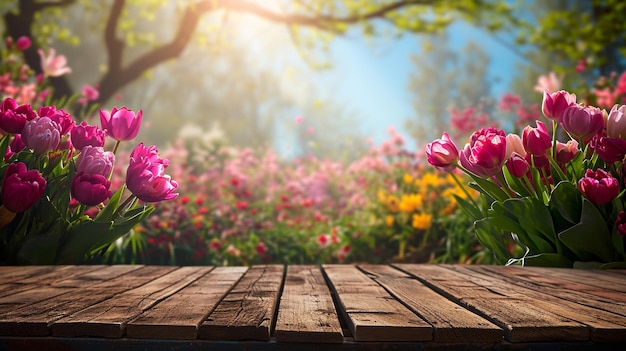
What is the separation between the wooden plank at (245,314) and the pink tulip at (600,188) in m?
1.20

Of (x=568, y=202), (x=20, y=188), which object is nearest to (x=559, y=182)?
(x=568, y=202)

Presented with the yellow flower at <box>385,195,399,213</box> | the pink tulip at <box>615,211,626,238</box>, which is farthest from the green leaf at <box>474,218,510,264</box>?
the yellow flower at <box>385,195,399,213</box>

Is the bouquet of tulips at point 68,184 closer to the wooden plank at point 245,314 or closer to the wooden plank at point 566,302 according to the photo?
the wooden plank at point 245,314

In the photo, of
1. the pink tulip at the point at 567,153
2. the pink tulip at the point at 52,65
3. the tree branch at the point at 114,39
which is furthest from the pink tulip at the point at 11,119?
the tree branch at the point at 114,39

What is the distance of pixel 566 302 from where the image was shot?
5.30ft

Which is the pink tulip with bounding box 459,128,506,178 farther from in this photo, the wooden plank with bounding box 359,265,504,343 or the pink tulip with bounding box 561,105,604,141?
the wooden plank with bounding box 359,265,504,343

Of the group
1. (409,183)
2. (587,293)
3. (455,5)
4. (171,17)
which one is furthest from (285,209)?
(171,17)

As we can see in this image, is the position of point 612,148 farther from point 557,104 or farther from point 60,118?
point 60,118

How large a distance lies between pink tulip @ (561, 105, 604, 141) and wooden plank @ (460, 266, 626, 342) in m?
0.59

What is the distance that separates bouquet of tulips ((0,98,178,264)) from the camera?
6.88 feet

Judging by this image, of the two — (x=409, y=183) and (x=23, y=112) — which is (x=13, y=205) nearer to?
(x=23, y=112)

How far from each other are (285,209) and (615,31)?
725 centimetres

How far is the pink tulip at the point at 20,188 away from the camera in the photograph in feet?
6.53

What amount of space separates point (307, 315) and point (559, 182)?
1392 mm
